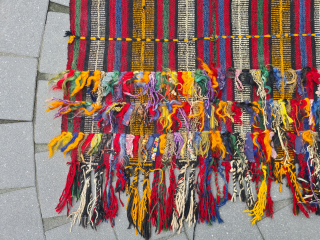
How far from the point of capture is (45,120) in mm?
889

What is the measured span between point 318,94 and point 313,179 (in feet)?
1.14

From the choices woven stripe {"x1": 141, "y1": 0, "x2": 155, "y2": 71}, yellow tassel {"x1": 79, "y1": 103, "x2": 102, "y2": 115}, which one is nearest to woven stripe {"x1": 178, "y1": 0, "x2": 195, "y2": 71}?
woven stripe {"x1": 141, "y1": 0, "x2": 155, "y2": 71}

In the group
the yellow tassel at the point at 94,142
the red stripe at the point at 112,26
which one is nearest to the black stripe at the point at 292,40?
the red stripe at the point at 112,26

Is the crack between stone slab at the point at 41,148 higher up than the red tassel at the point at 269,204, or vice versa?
the crack between stone slab at the point at 41,148

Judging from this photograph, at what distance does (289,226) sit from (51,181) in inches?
39.7

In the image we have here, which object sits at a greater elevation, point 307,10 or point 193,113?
point 307,10

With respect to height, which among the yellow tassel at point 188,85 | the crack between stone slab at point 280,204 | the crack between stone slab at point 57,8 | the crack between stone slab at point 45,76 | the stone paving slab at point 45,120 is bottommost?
the crack between stone slab at point 280,204

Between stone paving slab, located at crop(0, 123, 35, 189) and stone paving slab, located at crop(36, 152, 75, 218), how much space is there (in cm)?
5

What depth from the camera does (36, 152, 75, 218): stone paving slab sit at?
2.87 feet

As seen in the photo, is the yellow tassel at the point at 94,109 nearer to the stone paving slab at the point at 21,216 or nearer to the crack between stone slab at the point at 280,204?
the stone paving slab at the point at 21,216

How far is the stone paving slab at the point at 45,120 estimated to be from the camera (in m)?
0.89

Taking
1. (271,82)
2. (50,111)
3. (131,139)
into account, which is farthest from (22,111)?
(271,82)

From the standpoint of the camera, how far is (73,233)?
867 mm

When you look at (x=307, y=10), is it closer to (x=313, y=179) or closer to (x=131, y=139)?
(x=313, y=179)
